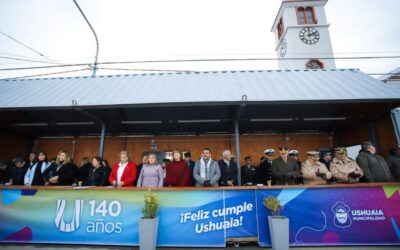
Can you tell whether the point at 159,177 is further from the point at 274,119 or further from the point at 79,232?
the point at 274,119

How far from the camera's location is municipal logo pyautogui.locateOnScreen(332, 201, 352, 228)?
12.8ft

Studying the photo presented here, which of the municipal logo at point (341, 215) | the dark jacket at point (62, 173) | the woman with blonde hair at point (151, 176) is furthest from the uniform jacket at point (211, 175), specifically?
the dark jacket at point (62, 173)

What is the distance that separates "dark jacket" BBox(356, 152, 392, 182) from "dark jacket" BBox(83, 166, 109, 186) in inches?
226

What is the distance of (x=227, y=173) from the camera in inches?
199

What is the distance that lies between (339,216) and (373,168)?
1422mm

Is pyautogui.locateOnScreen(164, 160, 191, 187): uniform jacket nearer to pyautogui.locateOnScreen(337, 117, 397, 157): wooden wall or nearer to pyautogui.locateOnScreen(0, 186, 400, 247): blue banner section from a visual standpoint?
pyautogui.locateOnScreen(0, 186, 400, 247): blue banner section

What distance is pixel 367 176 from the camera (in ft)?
14.2

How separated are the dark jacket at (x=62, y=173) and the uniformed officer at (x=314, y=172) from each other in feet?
17.5

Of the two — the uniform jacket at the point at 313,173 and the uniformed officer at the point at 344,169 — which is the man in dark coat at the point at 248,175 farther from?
the uniformed officer at the point at 344,169

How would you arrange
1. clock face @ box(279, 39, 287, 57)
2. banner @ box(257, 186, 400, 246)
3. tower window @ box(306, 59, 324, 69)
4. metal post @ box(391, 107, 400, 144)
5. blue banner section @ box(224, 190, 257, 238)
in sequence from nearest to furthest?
banner @ box(257, 186, 400, 246) → blue banner section @ box(224, 190, 257, 238) → metal post @ box(391, 107, 400, 144) → tower window @ box(306, 59, 324, 69) → clock face @ box(279, 39, 287, 57)

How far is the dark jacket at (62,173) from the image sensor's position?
4786mm

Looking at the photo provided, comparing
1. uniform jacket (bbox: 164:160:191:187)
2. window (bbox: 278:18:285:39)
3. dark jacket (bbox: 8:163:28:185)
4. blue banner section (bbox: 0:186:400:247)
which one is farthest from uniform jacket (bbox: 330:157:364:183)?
window (bbox: 278:18:285:39)

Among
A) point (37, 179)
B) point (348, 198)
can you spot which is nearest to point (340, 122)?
point (348, 198)

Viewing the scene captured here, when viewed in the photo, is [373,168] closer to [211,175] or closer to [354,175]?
[354,175]
